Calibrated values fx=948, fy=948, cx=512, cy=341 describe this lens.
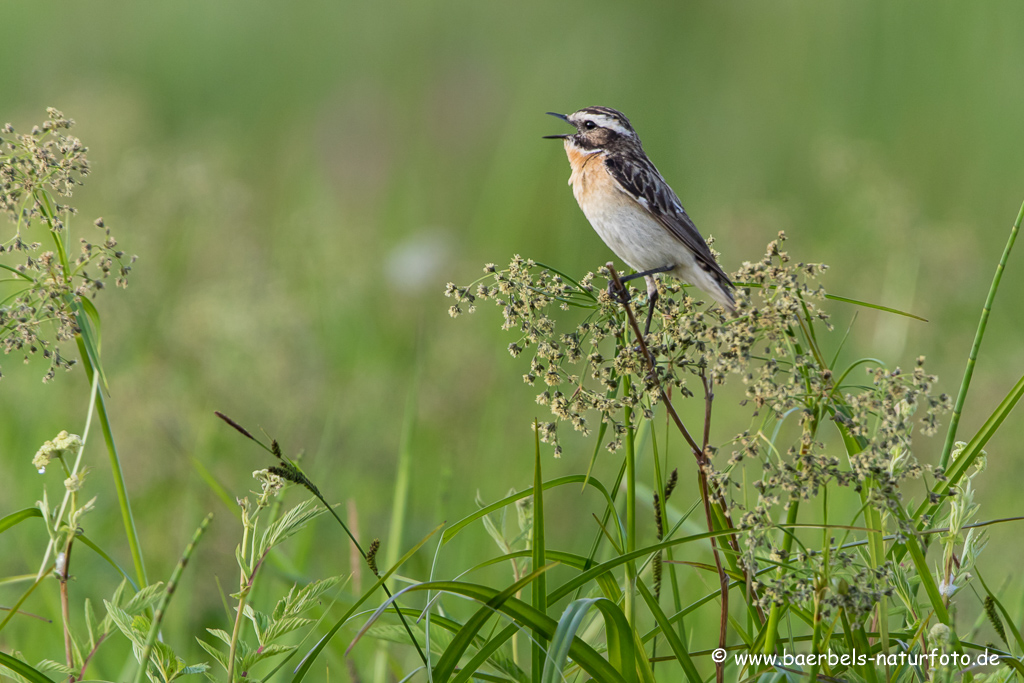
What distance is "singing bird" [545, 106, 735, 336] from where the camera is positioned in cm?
364

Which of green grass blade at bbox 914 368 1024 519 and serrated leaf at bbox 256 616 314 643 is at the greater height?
green grass blade at bbox 914 368 1024 519

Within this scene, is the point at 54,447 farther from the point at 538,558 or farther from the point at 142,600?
the point at 538,558

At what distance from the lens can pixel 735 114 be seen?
11094 mm

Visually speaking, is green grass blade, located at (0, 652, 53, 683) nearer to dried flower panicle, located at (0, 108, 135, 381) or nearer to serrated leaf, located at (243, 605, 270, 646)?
serrated leaf, located at (243, 605, 270, 646)

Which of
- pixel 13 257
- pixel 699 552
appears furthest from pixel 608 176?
pixel 13 257

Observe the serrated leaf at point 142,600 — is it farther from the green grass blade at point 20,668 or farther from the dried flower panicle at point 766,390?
the dried flower panicle at point 766,390

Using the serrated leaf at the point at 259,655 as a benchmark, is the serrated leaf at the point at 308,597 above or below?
above

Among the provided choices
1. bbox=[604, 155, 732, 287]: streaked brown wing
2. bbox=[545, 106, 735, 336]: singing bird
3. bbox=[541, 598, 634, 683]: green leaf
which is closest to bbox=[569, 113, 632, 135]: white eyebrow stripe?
bbox=[545, 106, 735, 336]: singing bird

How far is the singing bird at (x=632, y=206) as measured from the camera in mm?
3641

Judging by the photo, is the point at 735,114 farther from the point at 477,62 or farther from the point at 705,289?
the point at 705,289

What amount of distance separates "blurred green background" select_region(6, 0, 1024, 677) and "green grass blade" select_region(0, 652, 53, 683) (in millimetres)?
1019

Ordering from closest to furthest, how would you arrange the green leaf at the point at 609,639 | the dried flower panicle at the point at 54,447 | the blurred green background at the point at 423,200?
the green leaf at the point at 609,639
the dried flower panicle at the point at 54,447
the blurred green background at the point at 423,200

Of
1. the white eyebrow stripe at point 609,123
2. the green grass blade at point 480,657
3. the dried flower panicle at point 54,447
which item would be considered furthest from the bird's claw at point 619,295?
the white eyebrow stripe at point 609,123

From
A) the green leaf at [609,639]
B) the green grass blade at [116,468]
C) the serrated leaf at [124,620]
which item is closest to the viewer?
the green leaf at [609,639]
